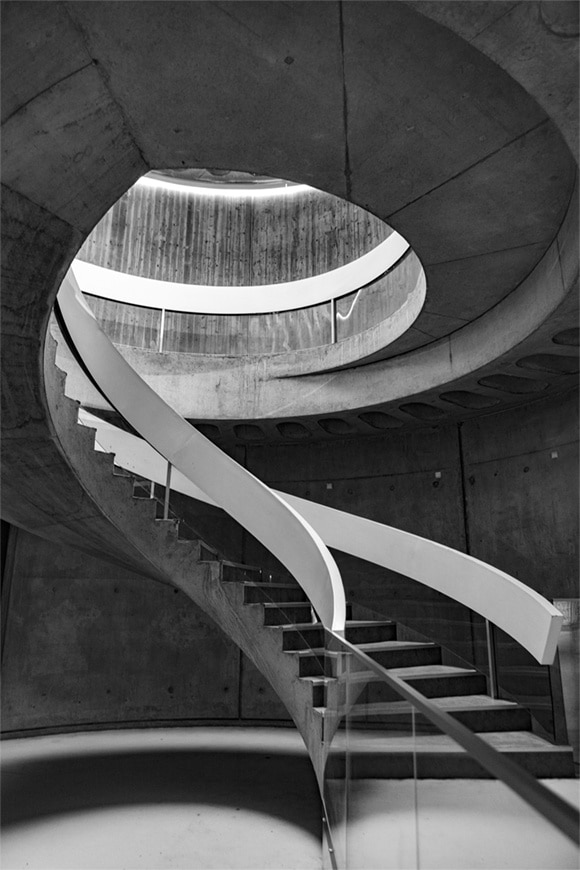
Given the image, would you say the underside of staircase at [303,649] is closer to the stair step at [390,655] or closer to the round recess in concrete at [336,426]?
the stair step at [390,655]

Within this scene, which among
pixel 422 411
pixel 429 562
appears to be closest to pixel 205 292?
pixel 422 411

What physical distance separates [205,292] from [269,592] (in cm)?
654

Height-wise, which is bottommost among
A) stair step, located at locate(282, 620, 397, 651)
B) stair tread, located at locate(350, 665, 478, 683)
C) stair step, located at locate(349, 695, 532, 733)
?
stair step, located at locate(349, 695, 532, 733)

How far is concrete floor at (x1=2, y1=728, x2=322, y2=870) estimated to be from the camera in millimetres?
5023

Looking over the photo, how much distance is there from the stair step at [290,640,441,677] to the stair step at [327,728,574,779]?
50.4 inches

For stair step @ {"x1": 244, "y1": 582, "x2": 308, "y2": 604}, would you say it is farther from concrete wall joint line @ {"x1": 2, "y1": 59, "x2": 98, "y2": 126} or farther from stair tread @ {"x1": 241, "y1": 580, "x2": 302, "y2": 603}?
concrete wall joint line @ {"x1": 2, "y1": 59, "x2": 98, "y2": 126}

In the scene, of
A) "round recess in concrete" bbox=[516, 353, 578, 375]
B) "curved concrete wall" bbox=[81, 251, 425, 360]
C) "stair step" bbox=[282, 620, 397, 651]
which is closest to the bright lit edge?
"curved concrete wall" bbox=[81, 251, 425, 360]

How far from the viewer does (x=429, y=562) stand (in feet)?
20.4

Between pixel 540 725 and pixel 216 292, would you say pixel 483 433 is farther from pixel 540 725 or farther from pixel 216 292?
pixel 216 292

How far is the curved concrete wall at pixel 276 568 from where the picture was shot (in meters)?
8.55

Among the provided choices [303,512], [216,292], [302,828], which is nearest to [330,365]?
[303,512]

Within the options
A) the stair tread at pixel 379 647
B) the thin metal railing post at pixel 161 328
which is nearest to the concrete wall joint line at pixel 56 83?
the stair tread at pixel 379 647

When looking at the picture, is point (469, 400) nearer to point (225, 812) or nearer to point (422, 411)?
point (422, 411)

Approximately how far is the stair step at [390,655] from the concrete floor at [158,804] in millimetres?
1372
